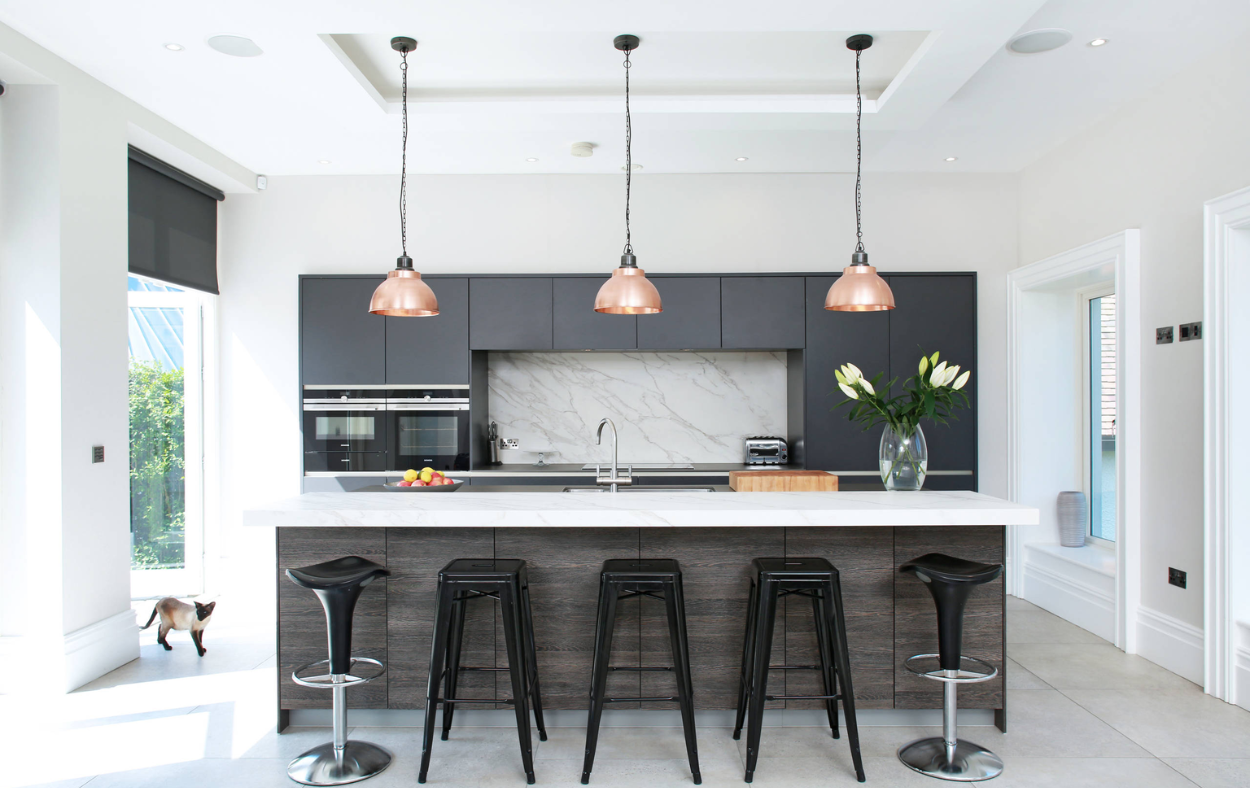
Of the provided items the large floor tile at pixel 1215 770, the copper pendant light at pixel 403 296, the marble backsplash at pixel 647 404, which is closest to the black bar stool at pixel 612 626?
the copper pendant light at pixel 403 296

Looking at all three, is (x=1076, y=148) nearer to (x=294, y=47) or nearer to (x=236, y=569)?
(x=294, y=47)

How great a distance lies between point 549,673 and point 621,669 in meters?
0.40

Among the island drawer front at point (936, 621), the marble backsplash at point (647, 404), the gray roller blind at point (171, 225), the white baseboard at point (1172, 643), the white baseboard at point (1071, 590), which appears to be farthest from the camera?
the marble backsplash at point (647, 404)

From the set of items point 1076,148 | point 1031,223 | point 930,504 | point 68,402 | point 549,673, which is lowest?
point 549,673

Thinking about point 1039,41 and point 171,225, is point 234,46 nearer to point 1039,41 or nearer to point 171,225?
point 171,225

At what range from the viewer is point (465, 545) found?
2896 mm

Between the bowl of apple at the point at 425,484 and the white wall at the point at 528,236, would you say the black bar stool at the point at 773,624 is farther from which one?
the white wall at the point at 528,236

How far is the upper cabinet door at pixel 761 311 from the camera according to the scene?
4.88 meters

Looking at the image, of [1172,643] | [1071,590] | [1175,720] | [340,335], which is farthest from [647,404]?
[1175,720]

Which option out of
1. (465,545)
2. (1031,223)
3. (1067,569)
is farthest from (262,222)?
(1067,569)

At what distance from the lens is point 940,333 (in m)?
4.88

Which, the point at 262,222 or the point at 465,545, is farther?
the point at 262,222

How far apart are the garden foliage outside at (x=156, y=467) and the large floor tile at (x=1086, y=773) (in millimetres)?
4648

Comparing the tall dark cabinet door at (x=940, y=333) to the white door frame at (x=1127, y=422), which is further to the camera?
the tall dark cabinet door at (x=940, y=333)
